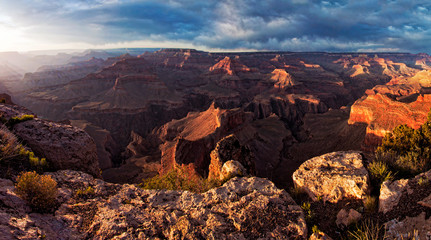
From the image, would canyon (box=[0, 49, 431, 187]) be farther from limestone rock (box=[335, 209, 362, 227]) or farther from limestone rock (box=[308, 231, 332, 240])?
limestone rock (box=[308, 231, 332, 240])

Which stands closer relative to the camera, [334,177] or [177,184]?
[334,177]

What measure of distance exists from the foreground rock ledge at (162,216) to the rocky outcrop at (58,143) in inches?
116

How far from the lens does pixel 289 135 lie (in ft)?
240

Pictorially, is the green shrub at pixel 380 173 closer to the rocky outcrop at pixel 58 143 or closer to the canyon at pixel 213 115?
the canyon at pixel 213 115

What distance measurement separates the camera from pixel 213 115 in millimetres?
66125

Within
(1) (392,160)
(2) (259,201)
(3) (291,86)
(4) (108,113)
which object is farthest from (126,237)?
(3) (291,86)

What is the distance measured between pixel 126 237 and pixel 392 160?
14.0 meters

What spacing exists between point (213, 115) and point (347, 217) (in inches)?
2295

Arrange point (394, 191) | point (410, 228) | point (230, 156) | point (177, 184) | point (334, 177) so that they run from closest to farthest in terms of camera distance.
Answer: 1. point (410, 228)
2. point (394, 191)
3. point (334, 177)
4. point (177, 184)
5. point (230, 156)

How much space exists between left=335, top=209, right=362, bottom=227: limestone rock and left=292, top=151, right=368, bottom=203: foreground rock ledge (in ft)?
3.86

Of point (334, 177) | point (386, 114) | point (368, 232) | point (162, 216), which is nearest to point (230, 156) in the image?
point (334, 177)

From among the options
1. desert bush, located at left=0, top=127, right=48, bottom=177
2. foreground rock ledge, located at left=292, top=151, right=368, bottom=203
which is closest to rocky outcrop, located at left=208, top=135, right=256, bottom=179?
foreground rock ledge, located at left=292, top=151, right=368, bottom=203

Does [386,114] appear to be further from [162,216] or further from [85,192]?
[85,192]

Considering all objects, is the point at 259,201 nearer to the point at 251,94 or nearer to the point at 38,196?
the point at 38,196
